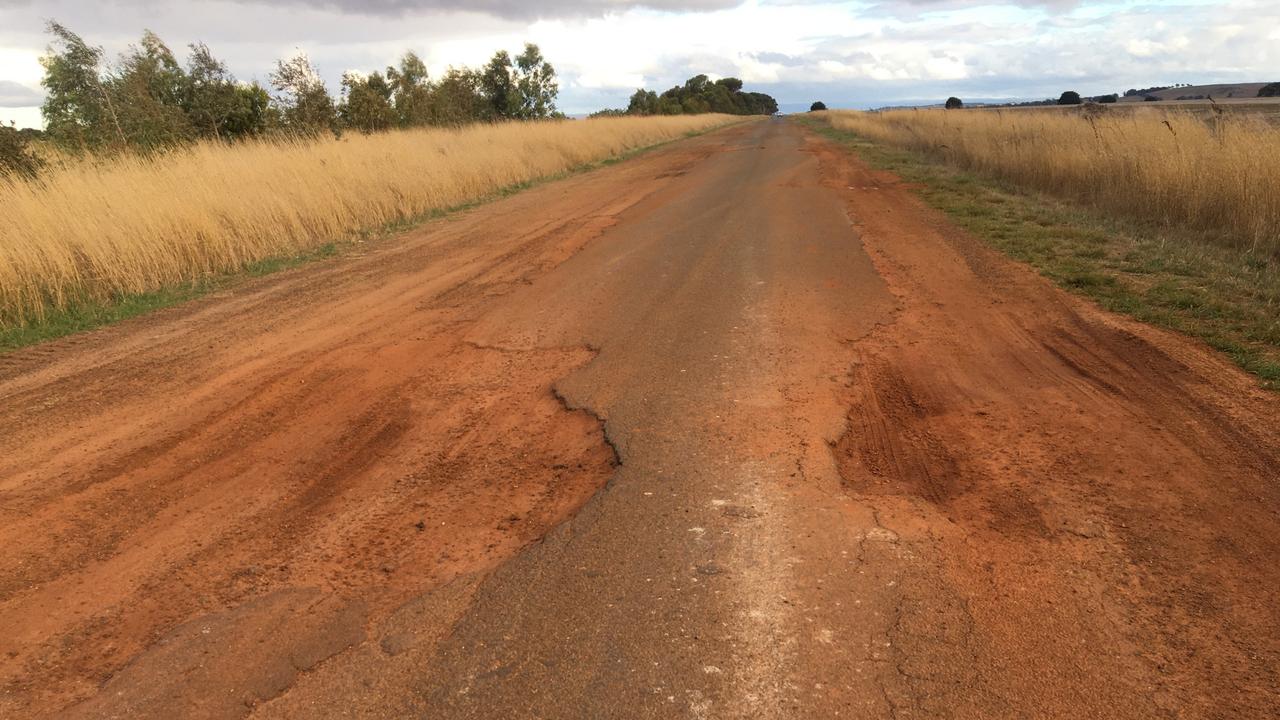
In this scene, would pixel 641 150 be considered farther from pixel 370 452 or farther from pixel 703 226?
pixel 370 452

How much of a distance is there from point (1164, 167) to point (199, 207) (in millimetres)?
12275

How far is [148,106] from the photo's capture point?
1370cm

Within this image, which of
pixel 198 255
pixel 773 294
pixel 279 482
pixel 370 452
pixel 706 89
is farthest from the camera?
pixel 706 89

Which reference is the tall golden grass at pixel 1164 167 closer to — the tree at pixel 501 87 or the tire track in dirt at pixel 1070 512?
the tire track in dirt at pixel 1070 512

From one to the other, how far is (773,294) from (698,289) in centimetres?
70

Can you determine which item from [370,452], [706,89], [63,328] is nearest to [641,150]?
[63,328]

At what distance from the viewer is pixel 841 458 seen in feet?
12.5

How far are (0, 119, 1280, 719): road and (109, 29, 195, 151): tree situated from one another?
8967mm

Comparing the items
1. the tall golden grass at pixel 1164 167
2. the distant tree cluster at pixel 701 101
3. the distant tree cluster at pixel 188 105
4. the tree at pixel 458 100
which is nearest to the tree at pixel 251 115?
the distant tree cluster at pixel 188 105

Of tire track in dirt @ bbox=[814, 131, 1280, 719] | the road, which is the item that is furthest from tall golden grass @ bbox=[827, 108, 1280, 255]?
tire track in dirt @ bbox=[814, 131, 1280, 719]

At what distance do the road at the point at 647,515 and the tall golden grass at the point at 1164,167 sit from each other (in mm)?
3647

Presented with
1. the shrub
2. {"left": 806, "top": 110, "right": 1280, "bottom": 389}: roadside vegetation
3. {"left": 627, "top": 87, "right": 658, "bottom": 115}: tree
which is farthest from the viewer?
{"left": 627, "top": 87, "right": 658, "bottom": 115}: tree

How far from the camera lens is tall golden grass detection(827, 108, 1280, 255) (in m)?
8.14

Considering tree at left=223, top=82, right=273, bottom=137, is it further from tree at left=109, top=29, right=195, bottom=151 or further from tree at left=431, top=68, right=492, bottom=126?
tree at left=431, top=68, right=492, bottom=126
